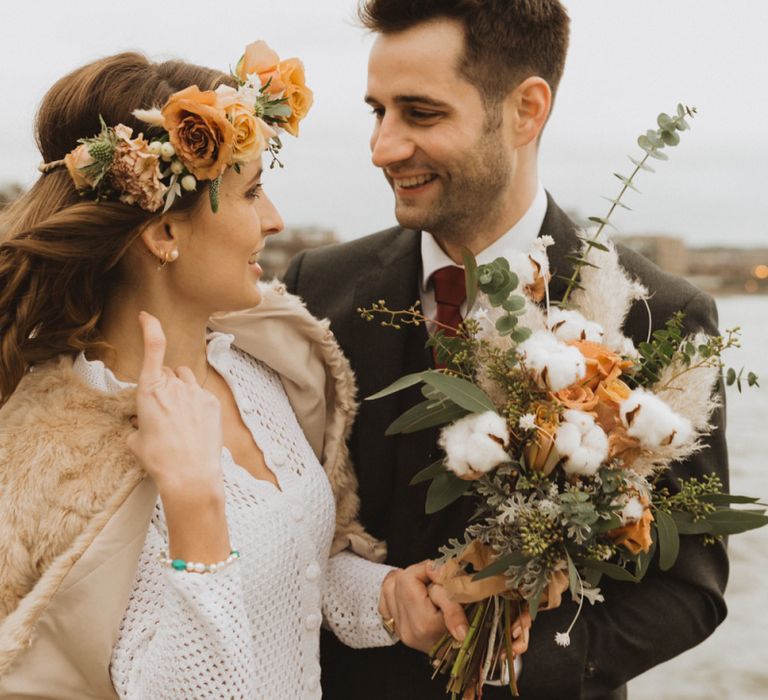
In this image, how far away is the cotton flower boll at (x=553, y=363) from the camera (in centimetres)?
163

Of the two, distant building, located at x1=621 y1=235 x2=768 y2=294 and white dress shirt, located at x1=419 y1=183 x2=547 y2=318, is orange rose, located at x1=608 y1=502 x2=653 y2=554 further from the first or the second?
distant building, located at x1=621 y1=235 x2=768 y2=294

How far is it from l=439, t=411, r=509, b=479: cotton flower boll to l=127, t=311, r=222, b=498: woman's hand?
1.64 ft

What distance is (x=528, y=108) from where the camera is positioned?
2.81 meters

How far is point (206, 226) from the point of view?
207cm

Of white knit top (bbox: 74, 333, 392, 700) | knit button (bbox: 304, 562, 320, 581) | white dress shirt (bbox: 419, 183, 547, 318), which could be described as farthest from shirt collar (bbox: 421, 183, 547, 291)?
knit button (bbox: 304, 562, 320, 581)

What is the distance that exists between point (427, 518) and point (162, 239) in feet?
3.59

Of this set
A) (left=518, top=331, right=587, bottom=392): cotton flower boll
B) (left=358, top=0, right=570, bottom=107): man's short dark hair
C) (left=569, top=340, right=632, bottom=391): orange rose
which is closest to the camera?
(left=518, top=331, right=587, bottom=392): cotton flower boll

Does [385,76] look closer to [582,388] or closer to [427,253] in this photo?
[427,253]

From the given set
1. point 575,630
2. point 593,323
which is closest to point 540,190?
point 593,323

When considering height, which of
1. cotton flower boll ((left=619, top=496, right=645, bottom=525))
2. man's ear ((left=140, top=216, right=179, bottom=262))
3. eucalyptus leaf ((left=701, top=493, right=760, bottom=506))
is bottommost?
eucalyptus leaf ((left=701, top=493, right=760, bottom=506))

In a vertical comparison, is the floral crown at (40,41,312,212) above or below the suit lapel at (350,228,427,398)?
above

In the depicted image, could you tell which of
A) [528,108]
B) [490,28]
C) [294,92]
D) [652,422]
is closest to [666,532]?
[652,422]

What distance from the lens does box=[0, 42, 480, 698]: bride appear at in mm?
1765

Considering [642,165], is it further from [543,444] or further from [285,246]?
[285,246]
